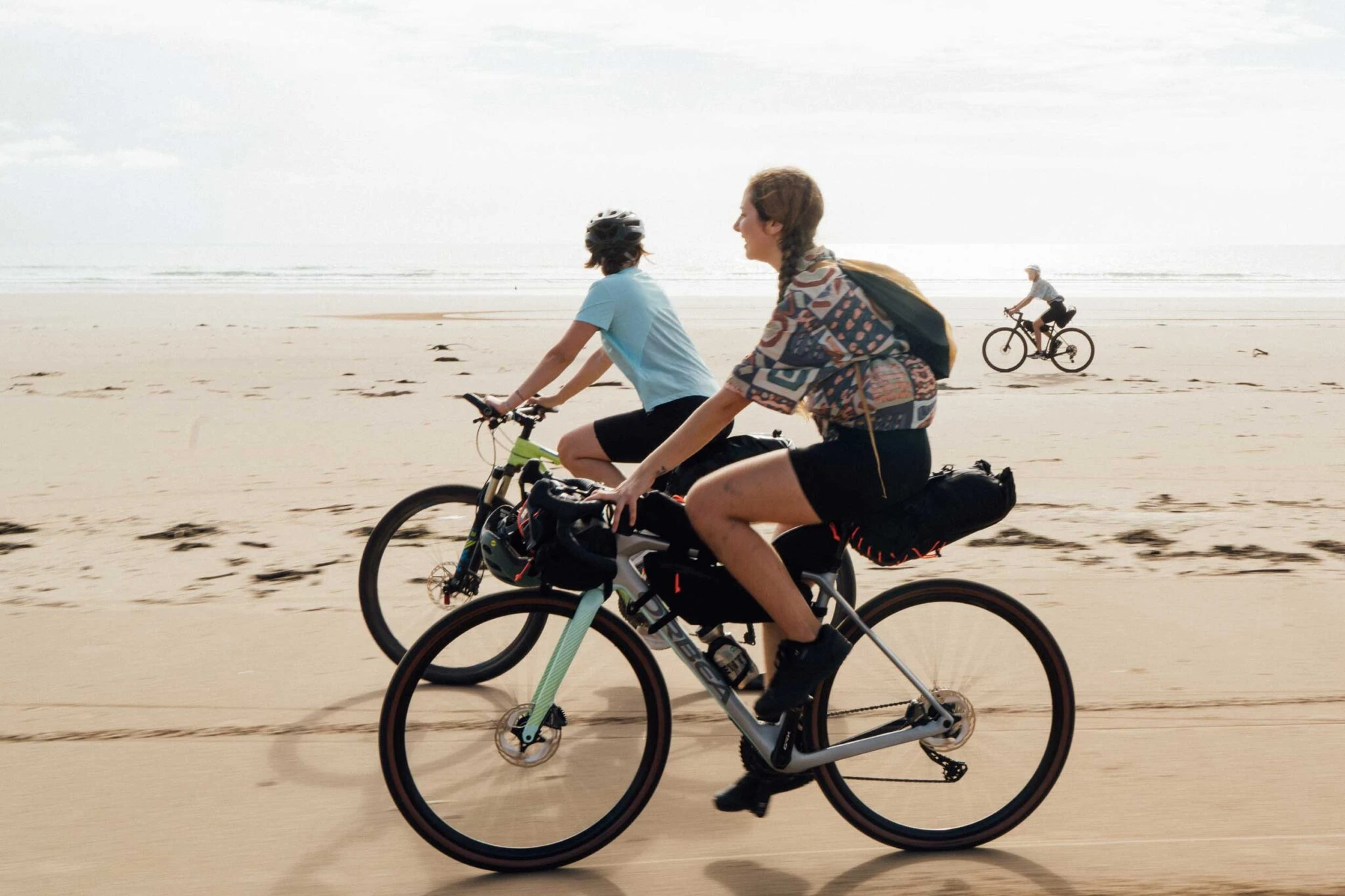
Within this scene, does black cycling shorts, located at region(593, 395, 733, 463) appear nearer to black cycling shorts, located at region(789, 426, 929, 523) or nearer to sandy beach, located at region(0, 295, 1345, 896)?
sandy beach, located at region(0, 295, 1345, 896)

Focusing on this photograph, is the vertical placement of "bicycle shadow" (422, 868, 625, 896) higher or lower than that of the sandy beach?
lower

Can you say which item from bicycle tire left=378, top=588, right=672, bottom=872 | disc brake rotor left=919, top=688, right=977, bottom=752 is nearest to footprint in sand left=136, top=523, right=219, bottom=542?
bicycle tire left=378, top=588, right=672, bottom=872

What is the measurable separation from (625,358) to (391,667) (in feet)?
4.99

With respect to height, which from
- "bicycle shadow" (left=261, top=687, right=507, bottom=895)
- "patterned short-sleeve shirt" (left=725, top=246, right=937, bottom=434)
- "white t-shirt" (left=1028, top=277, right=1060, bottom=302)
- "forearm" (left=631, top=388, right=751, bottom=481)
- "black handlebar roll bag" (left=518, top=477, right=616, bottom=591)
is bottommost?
"bicycle shadow" (left=261, top=687, right=507, bottom=895)

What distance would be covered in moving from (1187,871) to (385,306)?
3445cm

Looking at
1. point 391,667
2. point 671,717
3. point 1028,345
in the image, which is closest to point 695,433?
point 671,717

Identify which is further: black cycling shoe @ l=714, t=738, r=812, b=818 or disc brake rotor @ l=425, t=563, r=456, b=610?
disc brake rotor @ l=425, t=563, r=456, b=610

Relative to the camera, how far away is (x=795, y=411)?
3.17m

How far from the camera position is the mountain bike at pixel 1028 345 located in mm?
18000

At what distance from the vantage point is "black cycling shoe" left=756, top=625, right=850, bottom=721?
3166 millimetres

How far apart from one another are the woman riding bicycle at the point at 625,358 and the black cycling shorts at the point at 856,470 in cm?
145

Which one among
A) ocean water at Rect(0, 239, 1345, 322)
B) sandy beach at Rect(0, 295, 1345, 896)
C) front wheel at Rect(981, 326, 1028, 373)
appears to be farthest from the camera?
ocean water at Rect(0, 239, 1345, 322)

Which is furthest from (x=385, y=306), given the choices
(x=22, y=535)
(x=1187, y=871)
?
(x=1187, y=871)

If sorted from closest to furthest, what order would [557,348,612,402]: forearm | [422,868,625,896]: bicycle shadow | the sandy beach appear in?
[422,868,625,896]: bicycle shadow, the sandy beach, [557,348,612,402]: forearm
